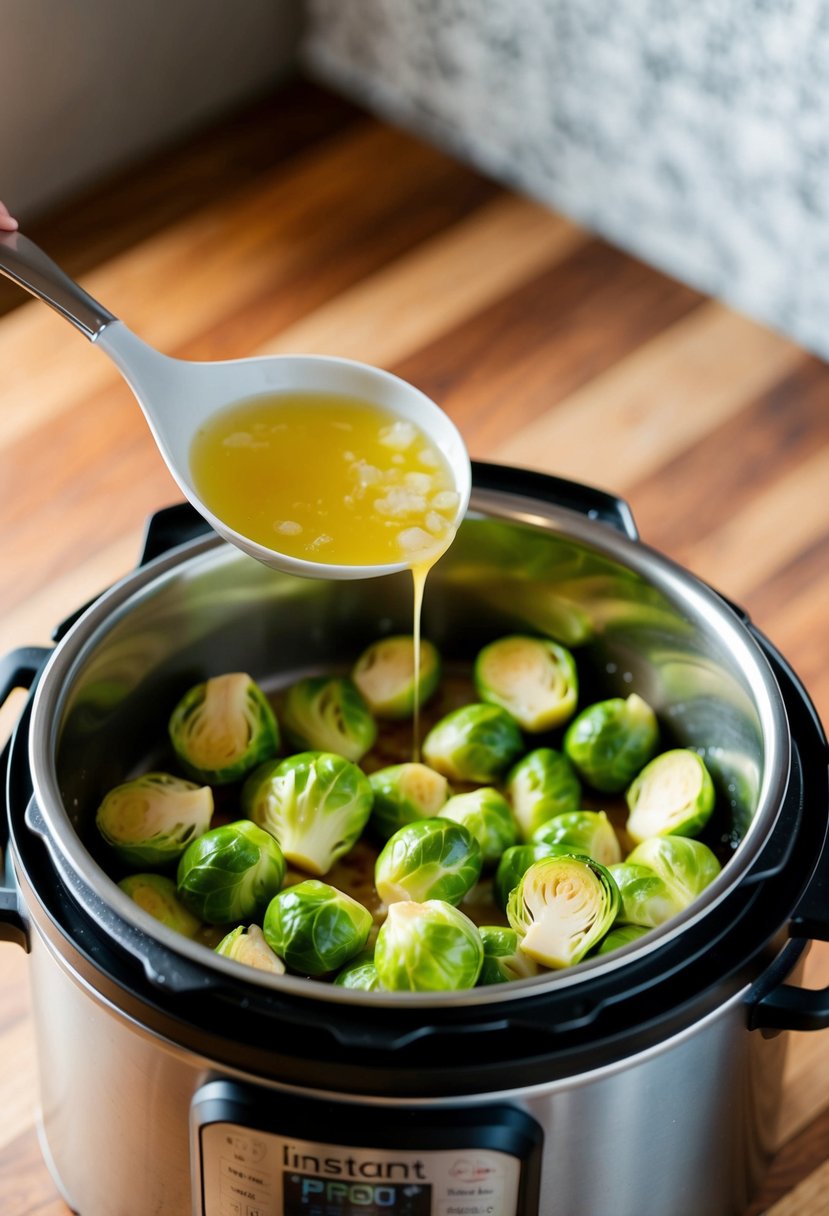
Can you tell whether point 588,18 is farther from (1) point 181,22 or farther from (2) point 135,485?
(2) point 135,485

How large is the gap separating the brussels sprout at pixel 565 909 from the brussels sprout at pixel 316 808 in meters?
0.23

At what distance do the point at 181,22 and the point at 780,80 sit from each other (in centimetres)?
108

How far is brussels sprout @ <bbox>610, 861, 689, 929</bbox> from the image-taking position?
4.82ft

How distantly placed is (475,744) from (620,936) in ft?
0.96

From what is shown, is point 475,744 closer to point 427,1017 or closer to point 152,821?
point 152,821

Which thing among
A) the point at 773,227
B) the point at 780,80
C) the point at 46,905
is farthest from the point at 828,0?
the point at 46,905

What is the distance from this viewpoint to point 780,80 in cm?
221

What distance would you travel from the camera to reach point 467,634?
1819 mm

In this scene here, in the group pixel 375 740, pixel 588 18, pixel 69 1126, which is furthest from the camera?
pixel 588 18

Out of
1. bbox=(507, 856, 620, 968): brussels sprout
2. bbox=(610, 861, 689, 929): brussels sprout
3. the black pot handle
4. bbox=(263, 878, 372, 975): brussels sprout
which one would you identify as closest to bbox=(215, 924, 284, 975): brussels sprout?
bbox=(263, 878, 372, 975): brussels sprout

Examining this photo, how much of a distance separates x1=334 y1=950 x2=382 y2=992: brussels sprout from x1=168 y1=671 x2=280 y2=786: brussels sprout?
29 centimetres

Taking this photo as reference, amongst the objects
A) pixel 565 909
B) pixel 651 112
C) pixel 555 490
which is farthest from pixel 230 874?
pixel 651 112

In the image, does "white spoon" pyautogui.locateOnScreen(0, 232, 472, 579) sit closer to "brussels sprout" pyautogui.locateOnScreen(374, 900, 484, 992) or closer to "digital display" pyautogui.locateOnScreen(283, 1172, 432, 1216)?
"brussels sprout" pyautogui.locateOnScreen(374, 900, 484, 992)

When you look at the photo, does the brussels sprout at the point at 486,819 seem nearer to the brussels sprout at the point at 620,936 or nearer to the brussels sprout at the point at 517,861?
the brussels sprout at the point at 517,861
